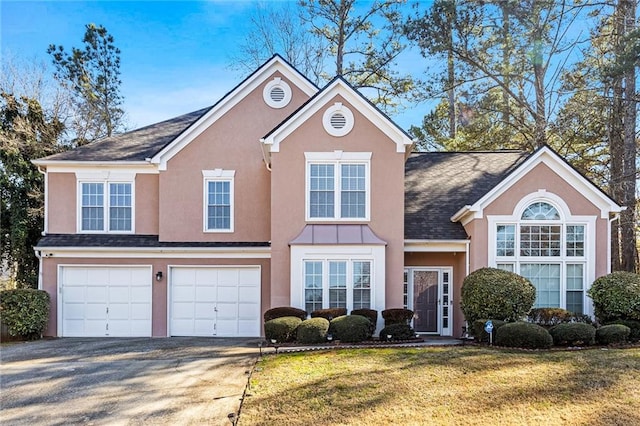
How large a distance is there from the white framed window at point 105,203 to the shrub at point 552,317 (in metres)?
13.3

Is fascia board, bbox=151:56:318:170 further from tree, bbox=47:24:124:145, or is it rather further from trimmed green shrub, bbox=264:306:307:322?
tree, bbox=47:24:124:145

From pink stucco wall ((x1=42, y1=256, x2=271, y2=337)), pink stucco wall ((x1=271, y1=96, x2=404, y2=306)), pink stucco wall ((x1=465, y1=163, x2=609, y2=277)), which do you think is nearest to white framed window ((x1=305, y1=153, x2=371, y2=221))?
pink stucco wall ((x1=271, y1=96, x2=404, y2=306))

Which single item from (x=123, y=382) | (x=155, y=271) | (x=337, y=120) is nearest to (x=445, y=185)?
(x=337, y=120)

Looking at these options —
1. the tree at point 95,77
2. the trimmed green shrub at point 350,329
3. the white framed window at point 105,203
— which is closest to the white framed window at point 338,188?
the trimmed green shrub at point 350,329

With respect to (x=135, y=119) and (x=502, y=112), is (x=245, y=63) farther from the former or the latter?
(x=502, y=112)

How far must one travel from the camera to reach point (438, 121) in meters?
29.9

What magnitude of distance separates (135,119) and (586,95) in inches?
978

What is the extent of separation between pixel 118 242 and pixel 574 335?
13.9 meters

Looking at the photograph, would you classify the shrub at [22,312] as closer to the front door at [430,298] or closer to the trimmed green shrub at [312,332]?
the trimmed green shrub at [312,332]

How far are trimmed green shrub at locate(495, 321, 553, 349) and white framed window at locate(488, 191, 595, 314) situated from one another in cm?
311

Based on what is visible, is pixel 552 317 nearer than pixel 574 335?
No

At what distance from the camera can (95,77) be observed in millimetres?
30609

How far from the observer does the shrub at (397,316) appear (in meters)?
14.9

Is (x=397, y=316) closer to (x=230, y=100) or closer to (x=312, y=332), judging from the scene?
(x=312, y=332)
